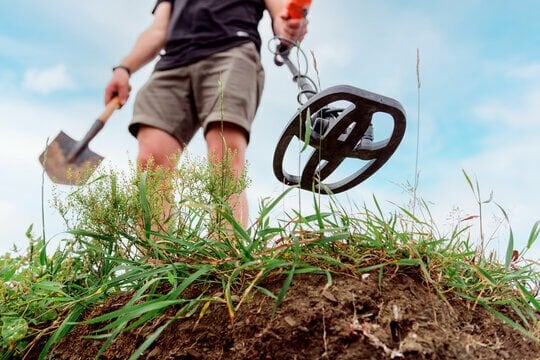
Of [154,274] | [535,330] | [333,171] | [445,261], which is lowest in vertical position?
[535,330]

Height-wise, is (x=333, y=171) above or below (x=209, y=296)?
above

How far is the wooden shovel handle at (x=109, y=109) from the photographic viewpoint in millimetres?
3896

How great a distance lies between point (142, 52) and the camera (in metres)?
4.00

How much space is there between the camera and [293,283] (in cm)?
151

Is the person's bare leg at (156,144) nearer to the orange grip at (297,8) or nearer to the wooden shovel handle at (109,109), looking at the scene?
the wooden shovel handle at (109,109)

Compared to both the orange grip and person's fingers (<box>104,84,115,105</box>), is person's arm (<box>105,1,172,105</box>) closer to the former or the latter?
person's fingers (<box>104,84,115,105</box>)

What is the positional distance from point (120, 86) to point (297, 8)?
1.37 m

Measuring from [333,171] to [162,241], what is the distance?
1143 mm

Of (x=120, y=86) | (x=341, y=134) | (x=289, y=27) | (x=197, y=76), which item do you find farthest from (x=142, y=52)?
(x=341, y=134)

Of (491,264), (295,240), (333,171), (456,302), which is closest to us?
(295,240)

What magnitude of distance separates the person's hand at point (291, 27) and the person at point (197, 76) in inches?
3.9

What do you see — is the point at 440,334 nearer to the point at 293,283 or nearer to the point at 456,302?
the point at 456,302

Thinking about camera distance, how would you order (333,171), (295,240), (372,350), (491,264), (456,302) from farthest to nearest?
(333,171)
(491,264)
(456,302)
(295,240)
(372,350)

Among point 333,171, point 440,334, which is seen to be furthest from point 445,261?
point 333,171
